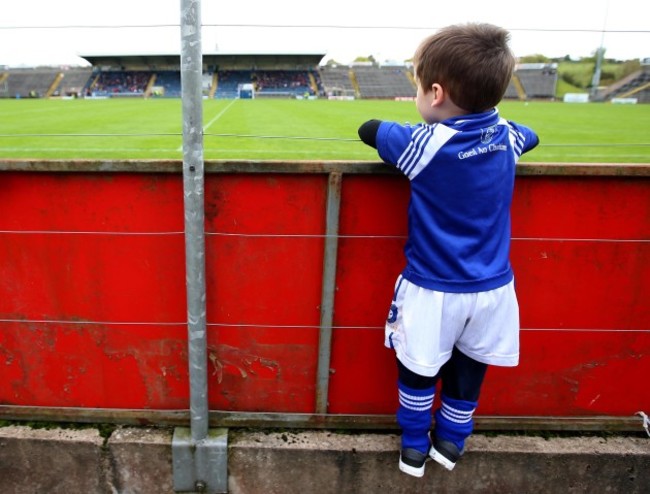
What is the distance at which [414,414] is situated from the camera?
1.84 meters

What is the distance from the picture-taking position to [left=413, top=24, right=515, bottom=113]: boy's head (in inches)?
59.7

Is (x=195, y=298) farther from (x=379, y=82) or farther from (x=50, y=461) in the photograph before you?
(x=379, y=82)

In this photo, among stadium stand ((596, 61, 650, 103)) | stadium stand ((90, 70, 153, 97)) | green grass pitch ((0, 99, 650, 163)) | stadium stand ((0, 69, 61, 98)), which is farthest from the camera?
stadium stand ((90, 70, 153, 97))

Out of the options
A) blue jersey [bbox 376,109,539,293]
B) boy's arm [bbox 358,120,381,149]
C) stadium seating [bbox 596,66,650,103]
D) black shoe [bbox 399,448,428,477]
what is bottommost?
black shoe [bbox 399,448,428,477]

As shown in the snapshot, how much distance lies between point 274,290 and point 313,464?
0.79 m

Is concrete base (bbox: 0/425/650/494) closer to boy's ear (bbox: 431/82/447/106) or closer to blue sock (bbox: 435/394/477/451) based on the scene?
blue sock (bbox: 435/394/477/451)

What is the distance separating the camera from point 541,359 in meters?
2.18

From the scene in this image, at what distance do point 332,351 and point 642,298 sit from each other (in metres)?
1.34

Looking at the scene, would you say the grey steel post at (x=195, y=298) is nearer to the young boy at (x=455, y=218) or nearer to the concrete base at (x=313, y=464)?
the concrete base at (x=313, y=464)

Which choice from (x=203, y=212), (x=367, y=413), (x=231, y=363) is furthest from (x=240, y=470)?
(x=203, y=212)

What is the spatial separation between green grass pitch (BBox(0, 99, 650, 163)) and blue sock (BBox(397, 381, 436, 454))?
347 centimetres

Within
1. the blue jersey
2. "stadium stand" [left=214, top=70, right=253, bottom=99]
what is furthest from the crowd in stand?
the blue jersey

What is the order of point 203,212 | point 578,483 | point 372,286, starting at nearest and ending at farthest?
point 203,212 < point 372,286 < point 578,483

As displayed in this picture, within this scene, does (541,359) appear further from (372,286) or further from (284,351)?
(284,351)
